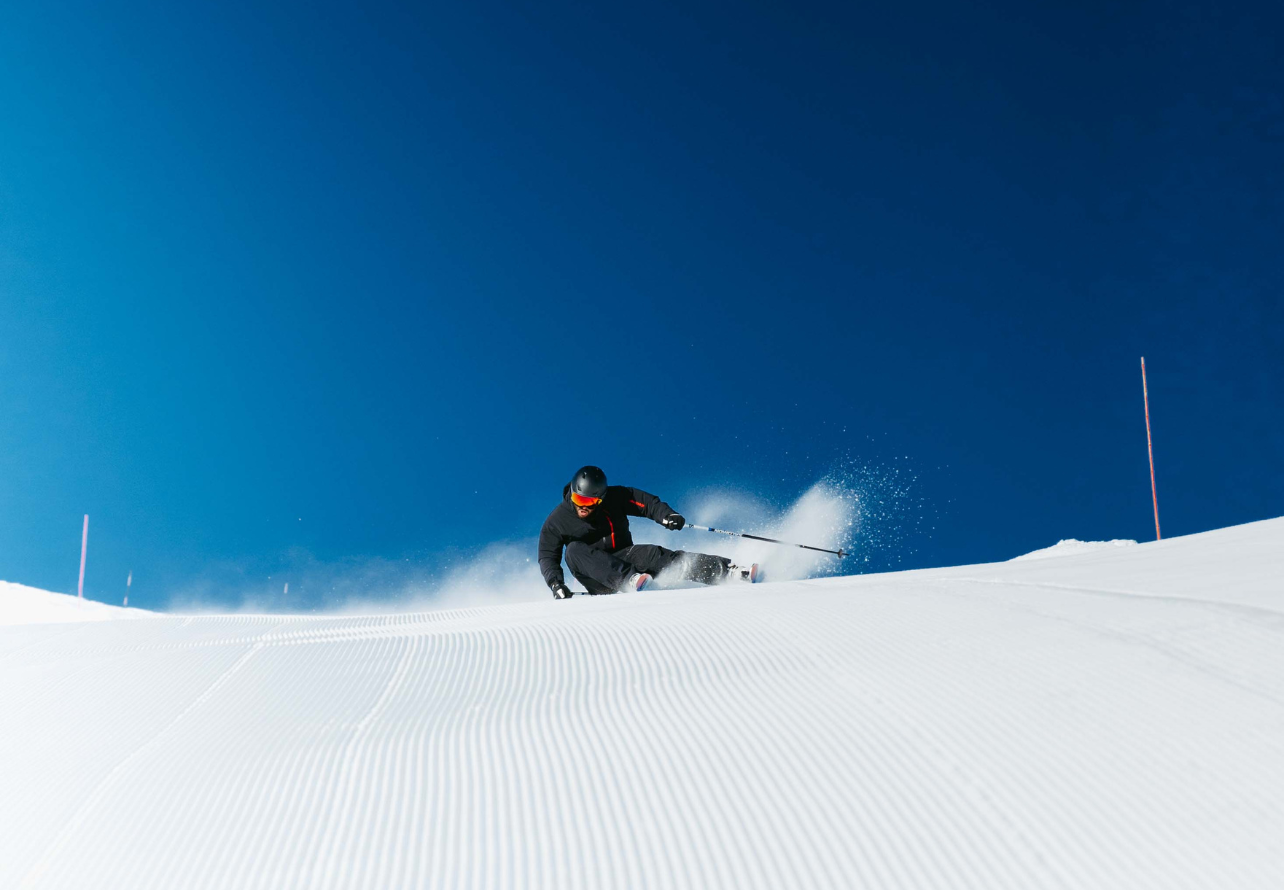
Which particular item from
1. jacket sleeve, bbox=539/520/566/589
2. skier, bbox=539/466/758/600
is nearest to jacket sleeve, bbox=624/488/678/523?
skier, bbox=539/466/758/600

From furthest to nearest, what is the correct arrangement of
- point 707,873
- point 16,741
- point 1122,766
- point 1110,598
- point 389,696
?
point 1110,598, point 389,696, point 16,741, point 1122,766, point 707,873

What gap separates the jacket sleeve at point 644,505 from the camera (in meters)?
5.84

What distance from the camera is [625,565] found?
5770mm

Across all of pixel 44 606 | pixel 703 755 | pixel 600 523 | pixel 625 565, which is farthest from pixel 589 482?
pixel 44 606

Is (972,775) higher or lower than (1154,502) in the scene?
lower

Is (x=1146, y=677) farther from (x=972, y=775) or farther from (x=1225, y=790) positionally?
(x=972, y=775)

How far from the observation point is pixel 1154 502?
5020mm

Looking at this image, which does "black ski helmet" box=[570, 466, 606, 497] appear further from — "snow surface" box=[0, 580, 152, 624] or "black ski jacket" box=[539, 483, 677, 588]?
"snow surface" box=[0, 580, 152, 624]

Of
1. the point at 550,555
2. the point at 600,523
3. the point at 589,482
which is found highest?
the point at 589,482

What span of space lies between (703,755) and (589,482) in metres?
4.22

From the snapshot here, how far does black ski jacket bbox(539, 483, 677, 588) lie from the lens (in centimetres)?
562

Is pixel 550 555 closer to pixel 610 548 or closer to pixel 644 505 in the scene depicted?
pixel 610 548

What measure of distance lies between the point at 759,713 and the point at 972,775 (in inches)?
14.2

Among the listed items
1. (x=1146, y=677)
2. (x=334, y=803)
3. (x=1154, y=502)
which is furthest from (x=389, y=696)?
(x=1154, y=502)
